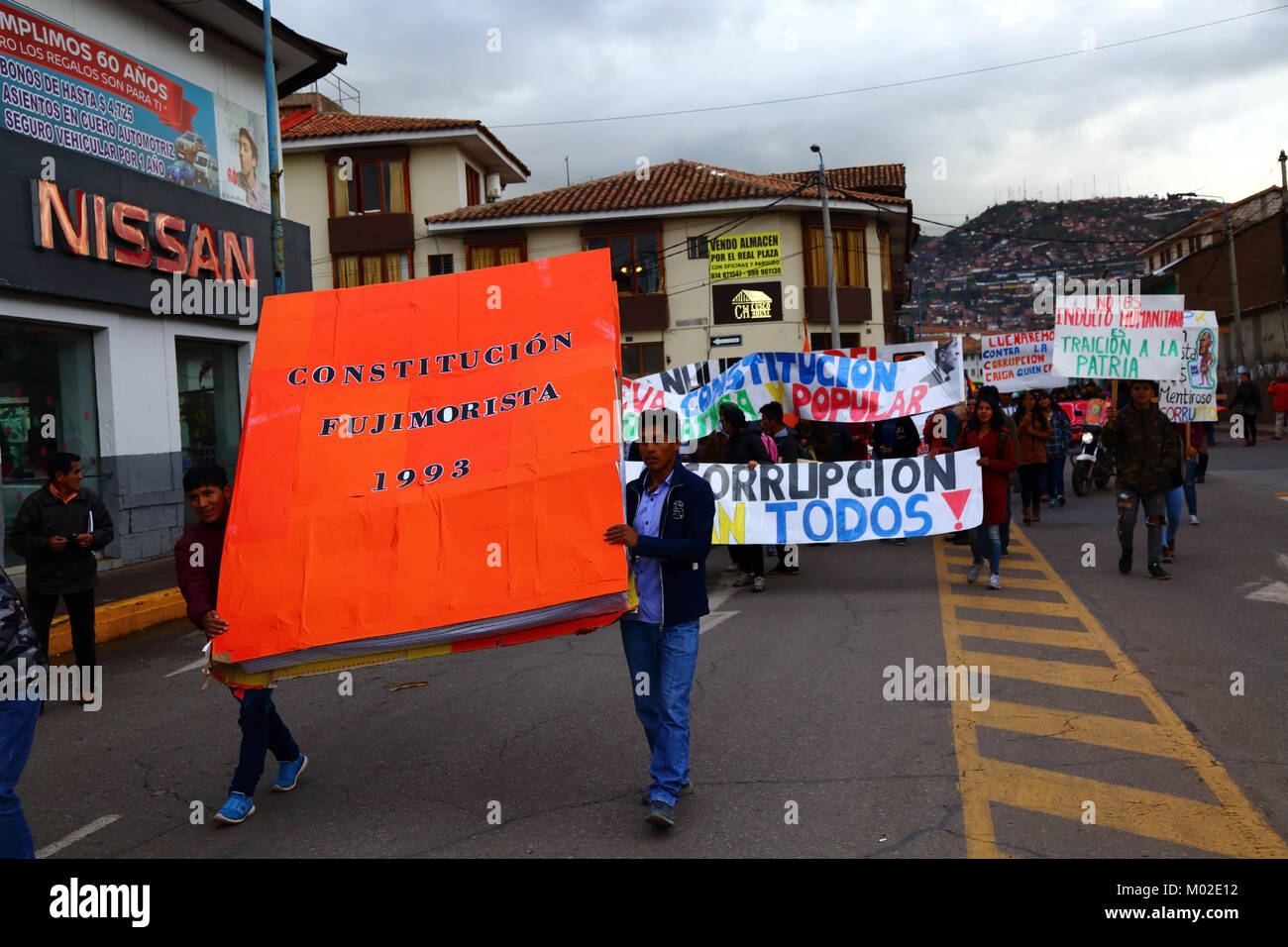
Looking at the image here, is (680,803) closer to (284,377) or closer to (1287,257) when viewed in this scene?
(284,377)

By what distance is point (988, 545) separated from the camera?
11023 millimetres

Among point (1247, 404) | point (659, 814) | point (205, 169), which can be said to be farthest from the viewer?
point (1247, 404)

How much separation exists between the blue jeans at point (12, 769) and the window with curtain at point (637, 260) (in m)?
33.5

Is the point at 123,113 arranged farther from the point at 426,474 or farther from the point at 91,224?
the point at 426,474

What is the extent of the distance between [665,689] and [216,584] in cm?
224

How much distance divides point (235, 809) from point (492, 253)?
33392 millimetres

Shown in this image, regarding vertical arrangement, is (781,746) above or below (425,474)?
below

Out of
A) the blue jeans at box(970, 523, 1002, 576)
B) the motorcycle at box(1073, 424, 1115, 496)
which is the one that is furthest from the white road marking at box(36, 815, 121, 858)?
the motorcycle at box(1073, 424, 1115, 496)

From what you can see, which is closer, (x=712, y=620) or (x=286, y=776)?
(x=286, y=776)

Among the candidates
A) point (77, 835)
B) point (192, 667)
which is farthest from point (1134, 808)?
point (192, 667)

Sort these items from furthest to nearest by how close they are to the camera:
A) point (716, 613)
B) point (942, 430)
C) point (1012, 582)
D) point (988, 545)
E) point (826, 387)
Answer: point (942, 430)
point (826, 387)
point (1012, 582)
point (988, 545)
point (716, 613)

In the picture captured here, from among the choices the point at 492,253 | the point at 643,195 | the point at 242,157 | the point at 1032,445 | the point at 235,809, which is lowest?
the point at 235,809

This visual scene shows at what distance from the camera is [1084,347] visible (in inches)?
571

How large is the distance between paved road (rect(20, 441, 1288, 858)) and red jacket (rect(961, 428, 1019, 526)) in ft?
3.50
